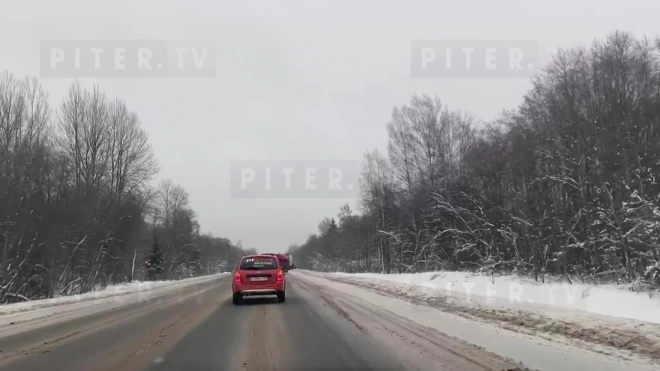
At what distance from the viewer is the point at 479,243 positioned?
32.3 metres

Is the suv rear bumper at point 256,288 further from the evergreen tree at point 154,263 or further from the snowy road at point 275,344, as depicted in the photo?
the evergreen tree at point 154,263

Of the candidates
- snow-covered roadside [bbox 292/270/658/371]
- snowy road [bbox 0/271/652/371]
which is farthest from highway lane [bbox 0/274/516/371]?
snow-covered roadside [bbox 292/270/658/371]

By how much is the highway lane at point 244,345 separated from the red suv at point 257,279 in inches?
153

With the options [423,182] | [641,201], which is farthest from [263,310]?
[423,182]

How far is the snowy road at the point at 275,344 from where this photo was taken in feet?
23.0

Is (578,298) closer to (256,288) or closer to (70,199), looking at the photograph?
(256,288)

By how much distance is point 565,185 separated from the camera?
899 inches

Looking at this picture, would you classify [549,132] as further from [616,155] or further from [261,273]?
[261,273]

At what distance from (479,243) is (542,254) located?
28.2ft

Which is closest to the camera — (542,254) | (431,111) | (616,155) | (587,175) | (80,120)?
(616,155)

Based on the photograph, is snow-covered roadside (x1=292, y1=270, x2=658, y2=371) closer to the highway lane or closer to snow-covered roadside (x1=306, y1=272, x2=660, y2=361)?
snow-covered roadside (x1=306, y1=272, x2=660, y2=361)

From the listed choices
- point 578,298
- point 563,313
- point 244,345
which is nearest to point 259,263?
point 244,345

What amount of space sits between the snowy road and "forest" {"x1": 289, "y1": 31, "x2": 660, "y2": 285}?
964cm

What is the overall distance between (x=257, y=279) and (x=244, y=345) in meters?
8.92
